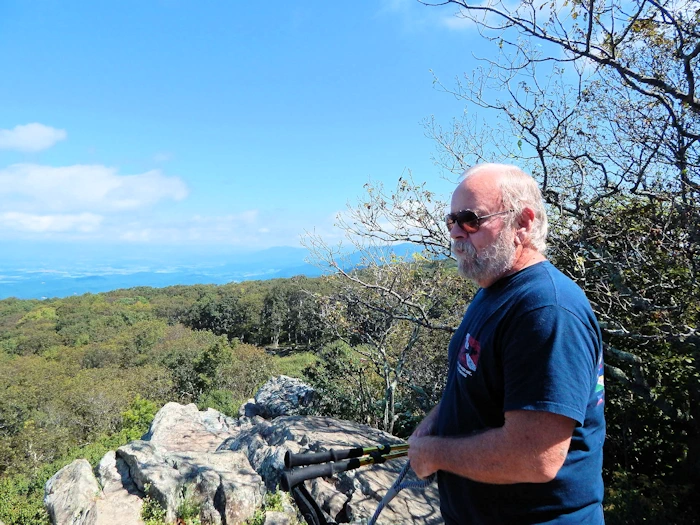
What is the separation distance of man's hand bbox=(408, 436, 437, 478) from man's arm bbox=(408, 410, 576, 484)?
0.43 feet

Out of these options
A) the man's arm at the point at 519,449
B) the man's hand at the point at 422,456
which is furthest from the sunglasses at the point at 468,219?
the man's hand at the point at 422,456

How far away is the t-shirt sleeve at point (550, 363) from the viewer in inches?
38.6

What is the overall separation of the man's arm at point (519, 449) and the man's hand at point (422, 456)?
0.43ft

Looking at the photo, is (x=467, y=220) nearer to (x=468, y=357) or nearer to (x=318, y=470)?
(x=468, y=357)

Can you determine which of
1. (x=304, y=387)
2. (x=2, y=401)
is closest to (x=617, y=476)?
(x=304, y=387)

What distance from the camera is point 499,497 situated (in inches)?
47.1

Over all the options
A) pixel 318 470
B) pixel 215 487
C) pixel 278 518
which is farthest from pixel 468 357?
pixel 215 487

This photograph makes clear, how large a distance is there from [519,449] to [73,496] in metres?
5.25

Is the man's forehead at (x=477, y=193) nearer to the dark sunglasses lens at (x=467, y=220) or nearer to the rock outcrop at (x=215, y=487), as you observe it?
the dark sunglasses lens at (x=467, y=220)

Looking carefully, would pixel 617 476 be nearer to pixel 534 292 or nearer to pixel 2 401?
pixel 534 292

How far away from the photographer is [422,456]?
4.28 feet

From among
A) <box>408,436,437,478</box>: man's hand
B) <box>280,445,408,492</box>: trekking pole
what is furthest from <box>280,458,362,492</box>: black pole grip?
<box>408,436,437,478</box>: man's hand

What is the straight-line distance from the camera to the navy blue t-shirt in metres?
1.00

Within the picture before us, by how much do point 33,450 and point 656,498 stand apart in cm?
2258
